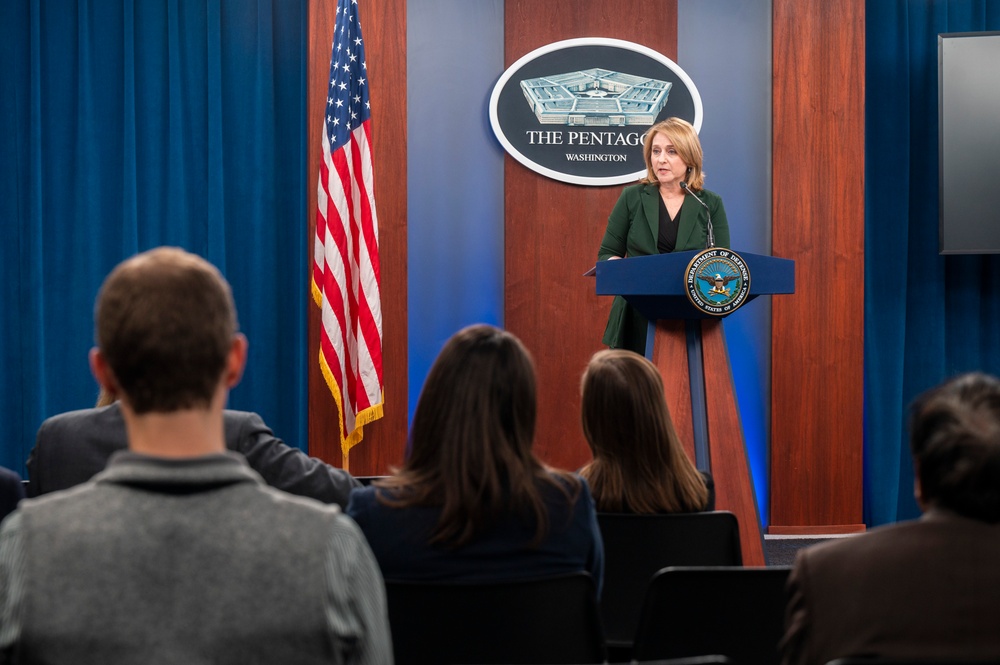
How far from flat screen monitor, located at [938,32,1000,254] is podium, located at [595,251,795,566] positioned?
223cm

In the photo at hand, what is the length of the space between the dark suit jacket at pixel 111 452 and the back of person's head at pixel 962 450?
130 centimetres

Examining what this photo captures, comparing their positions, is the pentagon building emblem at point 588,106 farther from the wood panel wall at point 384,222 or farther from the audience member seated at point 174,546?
the audience member seated at point 174,546

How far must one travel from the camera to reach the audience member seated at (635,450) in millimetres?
2271

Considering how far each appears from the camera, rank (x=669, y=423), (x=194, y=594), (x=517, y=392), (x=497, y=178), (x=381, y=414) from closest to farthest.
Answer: (x=194, y=594) < (x=517, y=392) < (x=669, y=423) < (x=381, y=414) < (x=497, y=178)

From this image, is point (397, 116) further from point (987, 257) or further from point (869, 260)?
point (987, 257)

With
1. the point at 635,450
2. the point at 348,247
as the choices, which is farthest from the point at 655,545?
the point at 348,247

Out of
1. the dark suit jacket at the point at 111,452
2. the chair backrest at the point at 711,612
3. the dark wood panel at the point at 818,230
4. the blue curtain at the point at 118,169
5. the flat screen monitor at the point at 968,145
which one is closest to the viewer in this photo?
the chair backrest at the point at 711,612

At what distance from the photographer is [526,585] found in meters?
1.57

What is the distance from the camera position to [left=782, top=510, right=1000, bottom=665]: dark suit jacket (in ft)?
4.17

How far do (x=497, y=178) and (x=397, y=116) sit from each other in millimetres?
632

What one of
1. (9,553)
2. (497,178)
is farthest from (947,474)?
(497,178)

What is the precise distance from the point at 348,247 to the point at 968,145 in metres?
3.36

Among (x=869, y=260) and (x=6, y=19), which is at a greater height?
(x=6, y=19)

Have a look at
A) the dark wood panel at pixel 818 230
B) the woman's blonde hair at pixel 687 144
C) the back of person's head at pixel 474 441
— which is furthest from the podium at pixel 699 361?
the dark wood panel at pixel 818 230
